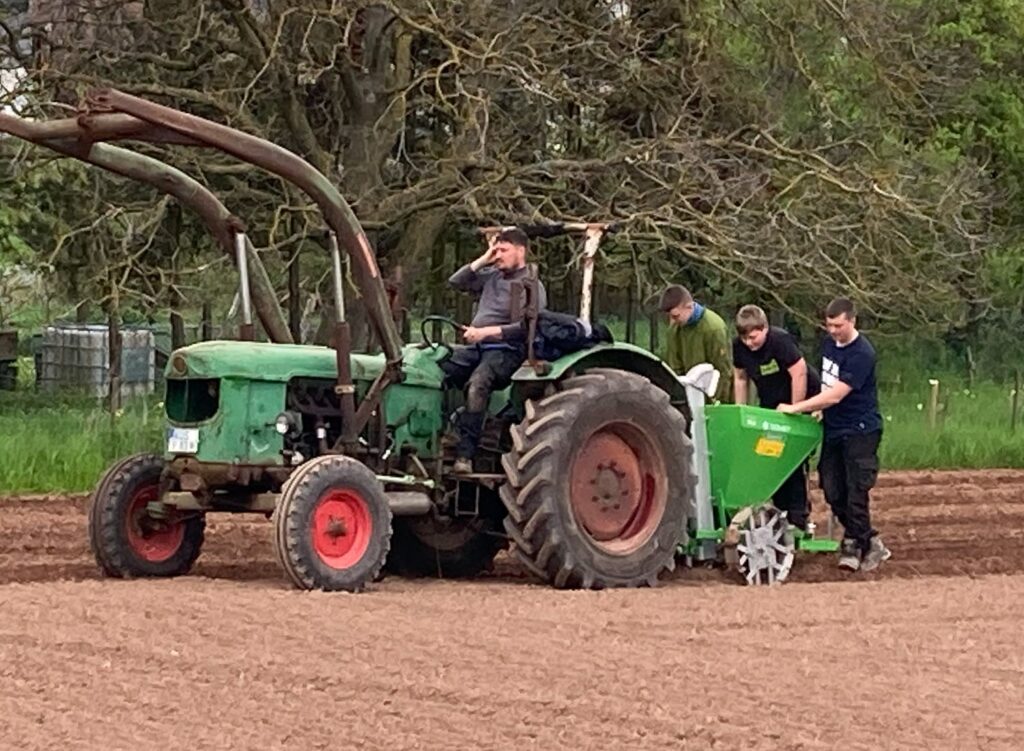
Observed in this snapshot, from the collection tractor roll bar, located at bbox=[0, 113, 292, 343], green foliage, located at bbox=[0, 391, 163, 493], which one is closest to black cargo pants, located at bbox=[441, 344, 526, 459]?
Answer: tractor roll bar, located at bbox=[0, 113, 292, 343]

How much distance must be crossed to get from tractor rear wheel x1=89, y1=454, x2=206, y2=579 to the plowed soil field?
0.18 m

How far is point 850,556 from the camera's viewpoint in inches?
434

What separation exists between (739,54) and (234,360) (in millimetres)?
11450

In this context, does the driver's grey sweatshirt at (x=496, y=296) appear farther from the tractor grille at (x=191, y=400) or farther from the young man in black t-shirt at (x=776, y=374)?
the young man in black t-shirt at (x=776, y=374)

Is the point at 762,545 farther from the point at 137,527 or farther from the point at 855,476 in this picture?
the point at 137,527

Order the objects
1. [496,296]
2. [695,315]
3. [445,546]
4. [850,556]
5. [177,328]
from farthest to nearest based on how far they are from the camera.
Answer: [177,328] < [695,315] < [850,556] < [445,546] < [496,296]

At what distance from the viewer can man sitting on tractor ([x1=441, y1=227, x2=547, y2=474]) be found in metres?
9.86

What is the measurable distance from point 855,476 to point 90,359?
65.0 ft

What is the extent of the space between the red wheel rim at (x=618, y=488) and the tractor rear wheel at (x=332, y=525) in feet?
3.43

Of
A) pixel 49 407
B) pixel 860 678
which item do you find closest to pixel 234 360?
pixel 860 678

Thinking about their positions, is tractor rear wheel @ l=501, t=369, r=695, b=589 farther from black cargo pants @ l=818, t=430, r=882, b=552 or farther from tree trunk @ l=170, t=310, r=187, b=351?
tree trunk @ l=170, t=310, r=187, b=351

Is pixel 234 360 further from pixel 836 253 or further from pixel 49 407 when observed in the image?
pixel 49 407

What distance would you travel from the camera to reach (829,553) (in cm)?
1166

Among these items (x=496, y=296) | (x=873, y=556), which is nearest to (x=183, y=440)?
(x=496, y=296)
